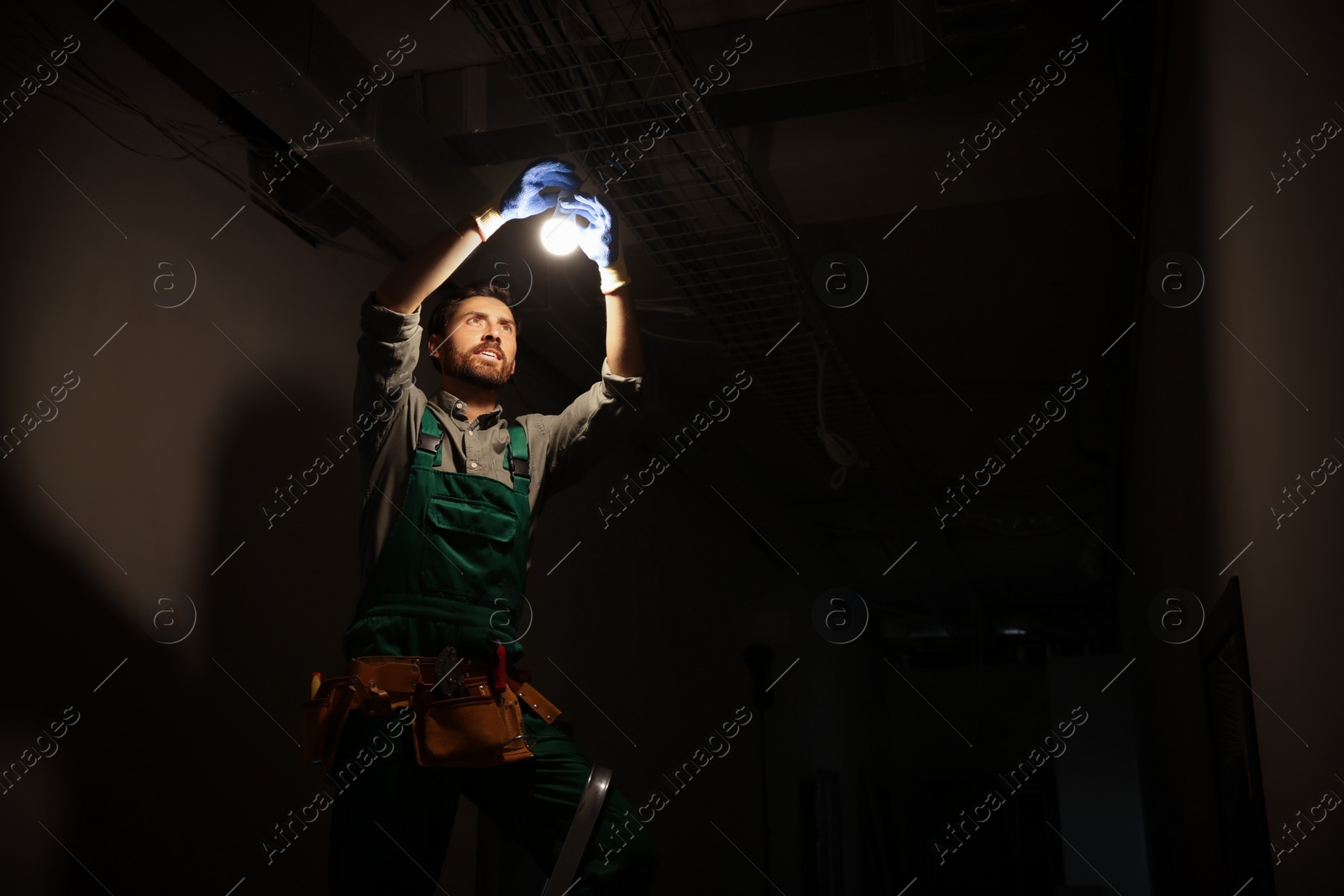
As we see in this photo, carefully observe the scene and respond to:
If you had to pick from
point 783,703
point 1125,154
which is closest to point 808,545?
point 783,703

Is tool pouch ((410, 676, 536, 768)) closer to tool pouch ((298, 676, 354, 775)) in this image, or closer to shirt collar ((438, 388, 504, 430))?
tool pouch ((298, 676, 354, 775))

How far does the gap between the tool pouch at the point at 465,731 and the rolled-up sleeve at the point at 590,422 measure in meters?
0.57

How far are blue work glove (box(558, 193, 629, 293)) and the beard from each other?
289 millimetres

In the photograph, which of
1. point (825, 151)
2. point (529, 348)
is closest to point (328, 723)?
point (825, 151)

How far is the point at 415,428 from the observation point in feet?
6.59

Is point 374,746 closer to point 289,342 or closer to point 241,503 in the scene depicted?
point 241,503

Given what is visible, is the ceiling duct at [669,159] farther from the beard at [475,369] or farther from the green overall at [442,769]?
the green overall at [442,769]

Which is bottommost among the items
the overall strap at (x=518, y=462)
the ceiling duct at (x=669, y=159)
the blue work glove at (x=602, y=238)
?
the overall strap at (x=518, y=462)

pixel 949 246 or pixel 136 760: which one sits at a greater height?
pixel 949 246

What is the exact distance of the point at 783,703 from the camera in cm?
723

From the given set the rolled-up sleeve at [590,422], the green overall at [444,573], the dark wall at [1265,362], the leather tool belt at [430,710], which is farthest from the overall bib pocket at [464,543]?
the dark wall at [1265,362]

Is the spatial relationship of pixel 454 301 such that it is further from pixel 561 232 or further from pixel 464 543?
pixel 464 543

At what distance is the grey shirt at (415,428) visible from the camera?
1935 millimetres

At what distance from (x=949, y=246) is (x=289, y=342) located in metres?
2.49
